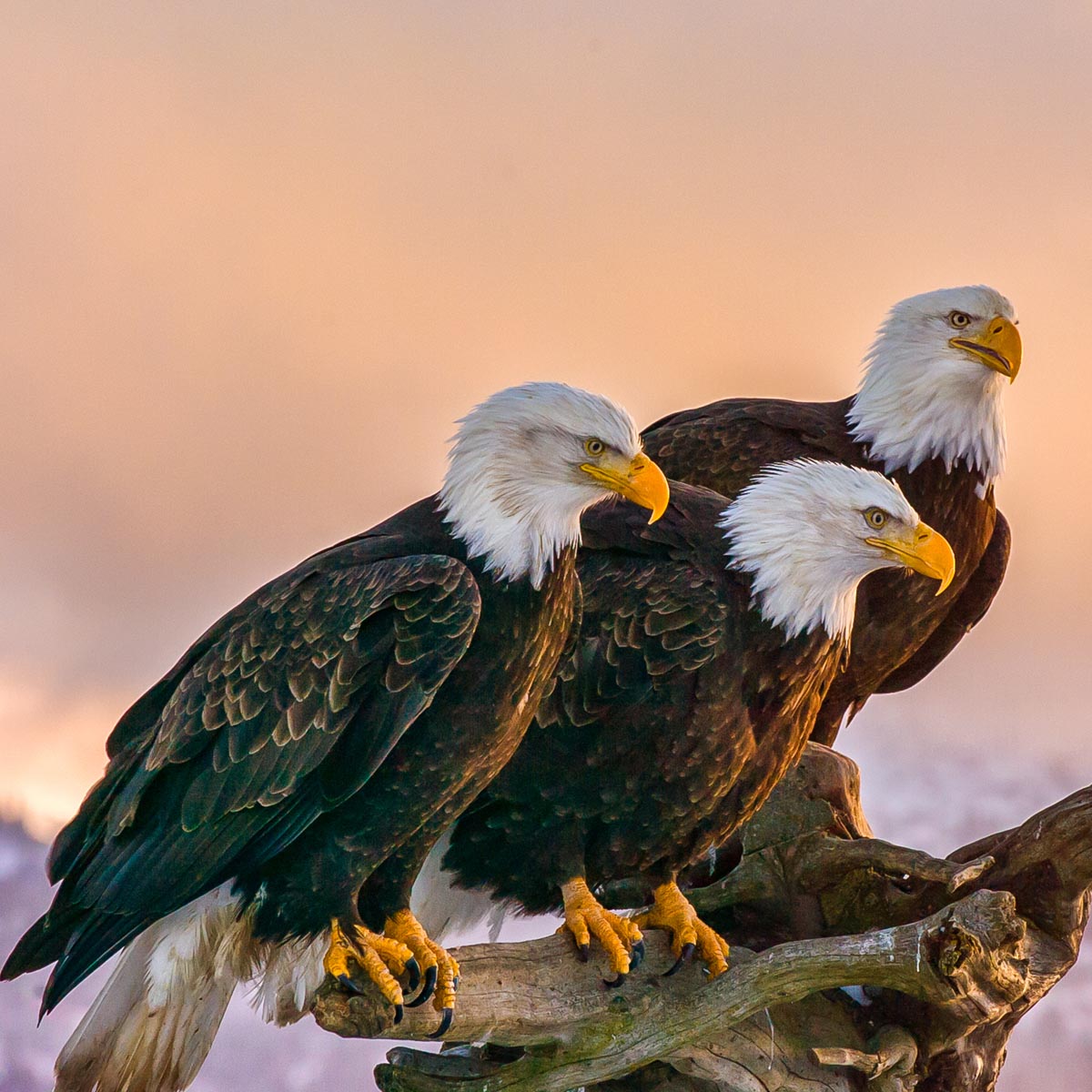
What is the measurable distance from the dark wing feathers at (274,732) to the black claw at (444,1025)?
23.9 inches

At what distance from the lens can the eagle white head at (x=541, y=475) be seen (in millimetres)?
4113

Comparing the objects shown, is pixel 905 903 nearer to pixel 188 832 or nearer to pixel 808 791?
pixel 808 791

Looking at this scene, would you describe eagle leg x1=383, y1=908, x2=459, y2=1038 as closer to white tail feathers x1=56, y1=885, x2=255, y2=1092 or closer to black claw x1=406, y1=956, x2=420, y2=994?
black claw x1=406, y1=956, x2=420, y2=994

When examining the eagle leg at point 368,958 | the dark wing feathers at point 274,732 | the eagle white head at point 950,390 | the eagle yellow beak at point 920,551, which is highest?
the eagle white head at point 950,390

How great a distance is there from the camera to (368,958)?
4102 millimetres

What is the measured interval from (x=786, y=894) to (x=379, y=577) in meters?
2.01

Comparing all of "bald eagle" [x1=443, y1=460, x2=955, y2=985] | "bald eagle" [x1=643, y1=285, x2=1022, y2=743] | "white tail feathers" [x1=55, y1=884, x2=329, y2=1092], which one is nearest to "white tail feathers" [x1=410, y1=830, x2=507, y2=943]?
"bald eagle" [x1=443, y1=460, x2=955, y2=985]

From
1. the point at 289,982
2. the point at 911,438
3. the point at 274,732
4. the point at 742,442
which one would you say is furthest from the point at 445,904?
the point at 911,438

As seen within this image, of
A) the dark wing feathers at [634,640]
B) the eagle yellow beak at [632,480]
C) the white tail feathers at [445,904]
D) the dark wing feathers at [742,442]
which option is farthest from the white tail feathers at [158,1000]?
the dark wing feathers at [742,442]

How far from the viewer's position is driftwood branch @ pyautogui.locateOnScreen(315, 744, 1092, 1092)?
4.40 meters

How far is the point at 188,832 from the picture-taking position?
13.4 ft

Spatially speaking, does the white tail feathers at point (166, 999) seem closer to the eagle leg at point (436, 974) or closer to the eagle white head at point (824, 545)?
the eagle leg at point (436, 974)

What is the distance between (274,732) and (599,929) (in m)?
1.13

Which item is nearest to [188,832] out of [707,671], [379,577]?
[379,577]
